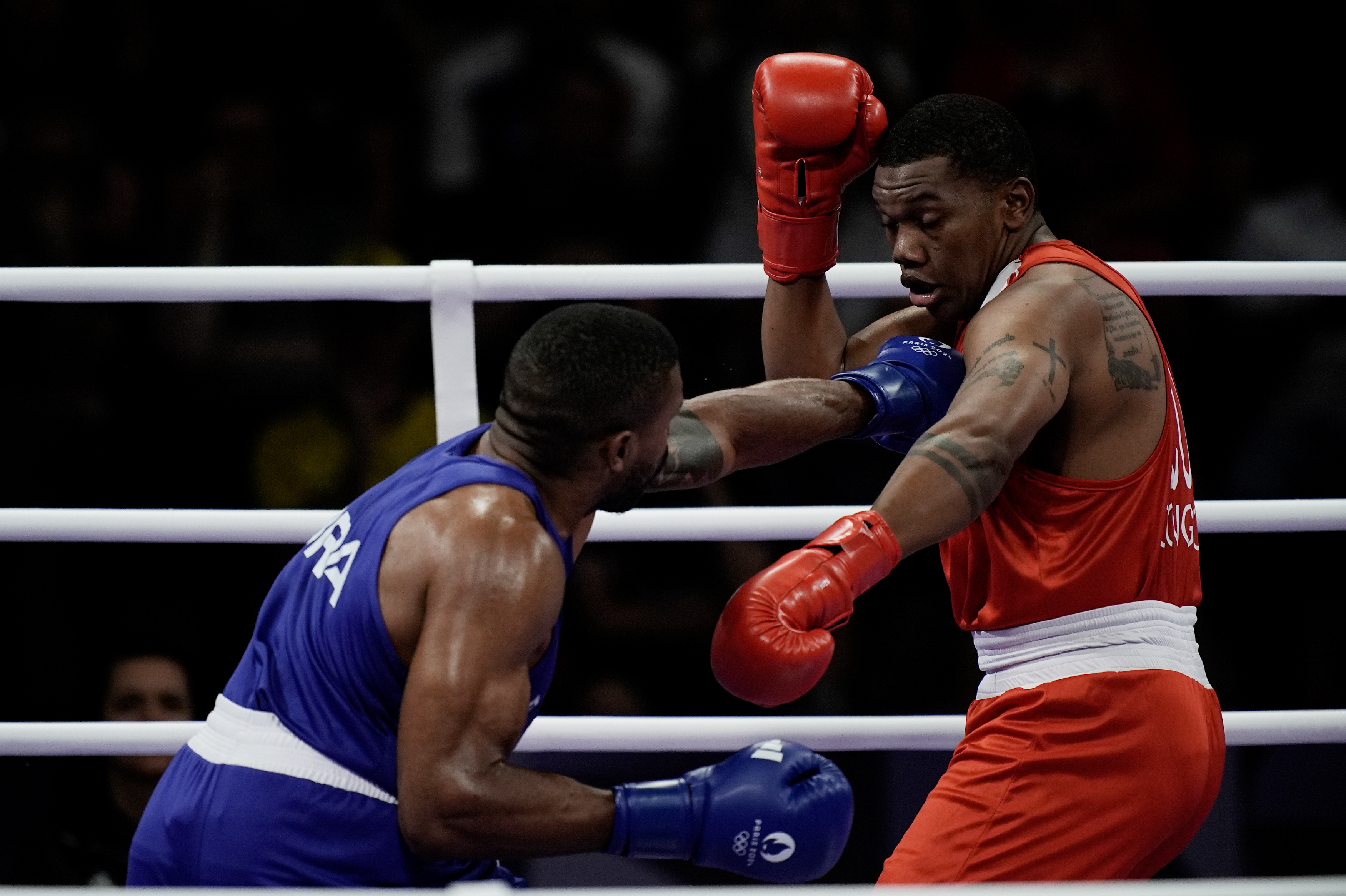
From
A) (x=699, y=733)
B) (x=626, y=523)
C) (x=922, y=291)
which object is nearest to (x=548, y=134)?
(x=626, y=523)

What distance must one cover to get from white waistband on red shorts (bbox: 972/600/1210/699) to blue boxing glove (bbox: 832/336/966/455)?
1.25ft

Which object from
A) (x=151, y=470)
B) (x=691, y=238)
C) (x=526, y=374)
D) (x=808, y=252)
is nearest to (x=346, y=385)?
(x=151, y=470)

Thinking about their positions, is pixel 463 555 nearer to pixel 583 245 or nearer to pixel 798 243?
pixel 798 243

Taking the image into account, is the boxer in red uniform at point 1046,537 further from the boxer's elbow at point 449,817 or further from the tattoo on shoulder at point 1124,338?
the boxer's elbow at point 449,817

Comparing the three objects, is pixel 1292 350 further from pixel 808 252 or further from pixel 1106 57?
pixel 808 252

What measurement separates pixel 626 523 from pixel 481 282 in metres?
0.54

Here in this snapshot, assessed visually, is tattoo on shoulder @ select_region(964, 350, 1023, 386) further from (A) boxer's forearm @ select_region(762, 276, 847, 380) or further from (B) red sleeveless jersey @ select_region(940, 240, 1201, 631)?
(A) boxer's forearm @ select_region(762, 276, 847, 380)

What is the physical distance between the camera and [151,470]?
3.87 m

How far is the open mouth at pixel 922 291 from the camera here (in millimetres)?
2301

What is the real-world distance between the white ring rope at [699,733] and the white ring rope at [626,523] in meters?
0.35

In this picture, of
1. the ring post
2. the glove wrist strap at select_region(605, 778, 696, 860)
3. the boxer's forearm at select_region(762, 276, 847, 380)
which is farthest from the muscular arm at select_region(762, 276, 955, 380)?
the glove wrist strap at select_region(605, 778, 696, 860)

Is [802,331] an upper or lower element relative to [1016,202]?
lower

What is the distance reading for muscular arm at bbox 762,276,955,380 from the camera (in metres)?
2.55

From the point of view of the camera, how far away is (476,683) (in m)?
Result: 1.71
